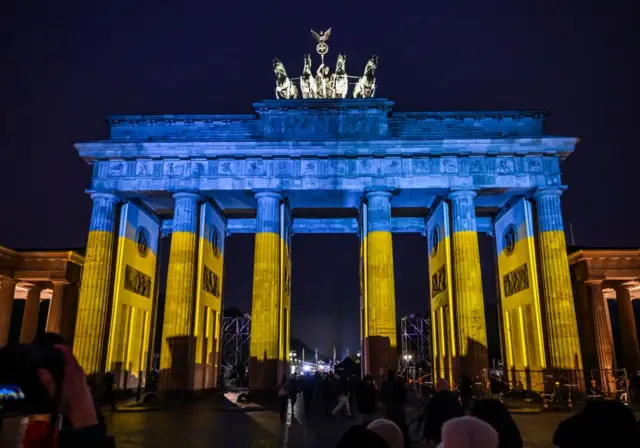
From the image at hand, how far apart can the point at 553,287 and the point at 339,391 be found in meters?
15.6

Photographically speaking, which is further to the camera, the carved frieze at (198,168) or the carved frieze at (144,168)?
the carved frieze at (144,168)

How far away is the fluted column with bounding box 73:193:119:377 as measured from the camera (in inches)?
1144

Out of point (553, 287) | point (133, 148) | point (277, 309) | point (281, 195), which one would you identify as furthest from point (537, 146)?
point (133, 148)

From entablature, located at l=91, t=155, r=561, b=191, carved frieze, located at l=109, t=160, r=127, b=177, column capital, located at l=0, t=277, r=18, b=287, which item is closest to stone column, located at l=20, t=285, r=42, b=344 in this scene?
column capital, located at l=0, t=277, r=18, b=287

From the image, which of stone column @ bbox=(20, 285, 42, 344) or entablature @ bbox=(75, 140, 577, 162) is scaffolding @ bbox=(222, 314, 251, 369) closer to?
stone column @ bbox=(20, 285, 42, 344)

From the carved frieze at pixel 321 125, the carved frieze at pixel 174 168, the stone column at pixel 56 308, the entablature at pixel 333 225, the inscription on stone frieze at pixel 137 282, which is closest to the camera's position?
the carved frieze at pixel 174 168

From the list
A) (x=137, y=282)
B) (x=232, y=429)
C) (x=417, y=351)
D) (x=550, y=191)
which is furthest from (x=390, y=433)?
(x=417, y=351)

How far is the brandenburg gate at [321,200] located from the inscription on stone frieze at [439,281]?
31 cm

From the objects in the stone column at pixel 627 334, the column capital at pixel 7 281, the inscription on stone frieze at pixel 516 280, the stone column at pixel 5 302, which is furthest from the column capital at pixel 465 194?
the stone column at pixel 5 302

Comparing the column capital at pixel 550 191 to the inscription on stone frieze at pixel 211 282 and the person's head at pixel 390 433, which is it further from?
the person's head at pixel 390 433

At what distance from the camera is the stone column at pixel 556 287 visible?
28062 millimetres

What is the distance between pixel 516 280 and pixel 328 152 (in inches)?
603

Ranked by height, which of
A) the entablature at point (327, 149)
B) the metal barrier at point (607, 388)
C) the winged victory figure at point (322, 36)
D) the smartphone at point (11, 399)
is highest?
the winged victory figure at point (322, 36)

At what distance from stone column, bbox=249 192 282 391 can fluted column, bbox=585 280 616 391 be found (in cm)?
2162
